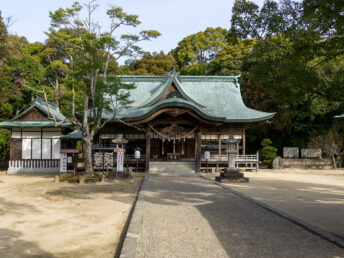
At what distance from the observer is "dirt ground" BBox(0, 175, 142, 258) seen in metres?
4.78

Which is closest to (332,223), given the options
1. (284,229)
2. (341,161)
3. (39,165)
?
(284,229)

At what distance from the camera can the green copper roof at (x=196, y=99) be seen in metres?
18.4

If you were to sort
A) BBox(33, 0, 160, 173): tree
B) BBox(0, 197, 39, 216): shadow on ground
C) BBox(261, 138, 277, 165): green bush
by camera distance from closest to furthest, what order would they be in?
BBox(0, 197, 39, 216): shadow on ground, BBox(33, 0, 160, 173): tree, BBox(261, 138, 277, 165): green bush

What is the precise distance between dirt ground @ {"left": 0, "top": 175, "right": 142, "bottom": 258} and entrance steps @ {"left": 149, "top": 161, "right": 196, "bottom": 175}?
859 cm

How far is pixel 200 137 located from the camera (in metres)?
19.6

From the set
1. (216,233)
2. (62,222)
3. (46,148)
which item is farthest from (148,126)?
(216,233)

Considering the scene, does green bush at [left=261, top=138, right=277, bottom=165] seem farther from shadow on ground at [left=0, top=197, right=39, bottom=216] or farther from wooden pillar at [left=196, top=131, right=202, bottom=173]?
shadow on ground at [left=0, top=197, right=39, bottom=216]

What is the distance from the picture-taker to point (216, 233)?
17.2 feet

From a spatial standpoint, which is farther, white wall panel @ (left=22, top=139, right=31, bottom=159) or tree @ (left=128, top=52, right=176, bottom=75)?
tree @ (left=128, top=52, right=176, bottom=75)

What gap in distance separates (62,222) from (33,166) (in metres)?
14.6

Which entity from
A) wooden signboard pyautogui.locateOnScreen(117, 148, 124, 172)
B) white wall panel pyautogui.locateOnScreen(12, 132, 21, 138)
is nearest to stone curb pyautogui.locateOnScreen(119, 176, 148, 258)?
wooden signboard pyautogui.locateOnScreen(117, 148, 124, 172)

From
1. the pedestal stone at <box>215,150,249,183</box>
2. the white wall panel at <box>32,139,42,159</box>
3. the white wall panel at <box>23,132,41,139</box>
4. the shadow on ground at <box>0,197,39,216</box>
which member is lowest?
the shadow on ground at <box>0,197,39,216</box>

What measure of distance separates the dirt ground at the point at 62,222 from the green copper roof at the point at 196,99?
925 centimetres

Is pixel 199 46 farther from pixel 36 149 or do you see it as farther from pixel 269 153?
pixel 36 149
